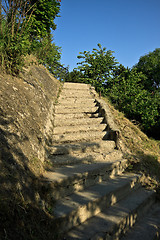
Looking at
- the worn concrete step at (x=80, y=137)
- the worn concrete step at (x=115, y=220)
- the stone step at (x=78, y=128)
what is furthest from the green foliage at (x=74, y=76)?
the worn concrete step at (x=115, y=220)

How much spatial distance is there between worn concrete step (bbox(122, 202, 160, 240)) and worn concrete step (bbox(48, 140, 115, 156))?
1657 mm

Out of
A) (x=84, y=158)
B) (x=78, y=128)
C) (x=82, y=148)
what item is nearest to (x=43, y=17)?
(x=78, y=128)

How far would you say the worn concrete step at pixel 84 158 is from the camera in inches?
132

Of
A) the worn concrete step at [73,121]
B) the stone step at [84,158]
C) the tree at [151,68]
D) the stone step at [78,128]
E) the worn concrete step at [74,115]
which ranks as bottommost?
the stone step at [84,158]

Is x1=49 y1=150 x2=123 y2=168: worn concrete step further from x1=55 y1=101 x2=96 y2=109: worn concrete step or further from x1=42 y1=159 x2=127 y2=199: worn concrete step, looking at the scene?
x1=55 y1=101 x2=96 y2=109: worn concrete step

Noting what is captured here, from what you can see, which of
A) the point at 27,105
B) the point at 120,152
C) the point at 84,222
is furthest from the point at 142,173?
the point at 27,105

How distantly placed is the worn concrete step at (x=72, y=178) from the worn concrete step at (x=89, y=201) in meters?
0.09

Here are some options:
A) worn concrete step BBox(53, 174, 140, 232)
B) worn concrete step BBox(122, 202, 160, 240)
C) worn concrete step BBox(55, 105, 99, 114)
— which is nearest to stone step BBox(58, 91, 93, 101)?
worn concrete step BBox(55, 105, 99, 114)

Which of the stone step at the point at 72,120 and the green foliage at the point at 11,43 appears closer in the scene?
the green foliage at the point at 11,43

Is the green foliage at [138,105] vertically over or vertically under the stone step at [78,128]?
over

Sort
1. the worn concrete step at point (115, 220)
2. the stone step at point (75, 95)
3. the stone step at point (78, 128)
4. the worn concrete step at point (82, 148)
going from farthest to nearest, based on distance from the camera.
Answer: the stone step at point (75, 95) < the stone step at point (78, 128) < the worn concrete step at point (82, 148) < the worn concrete step at point (115, 220)

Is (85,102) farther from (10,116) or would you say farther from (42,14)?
(42,14)

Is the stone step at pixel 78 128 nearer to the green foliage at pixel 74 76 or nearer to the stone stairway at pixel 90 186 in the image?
the stone stairway at pixel 90 186

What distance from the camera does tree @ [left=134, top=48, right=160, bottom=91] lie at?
2327 centimetres
